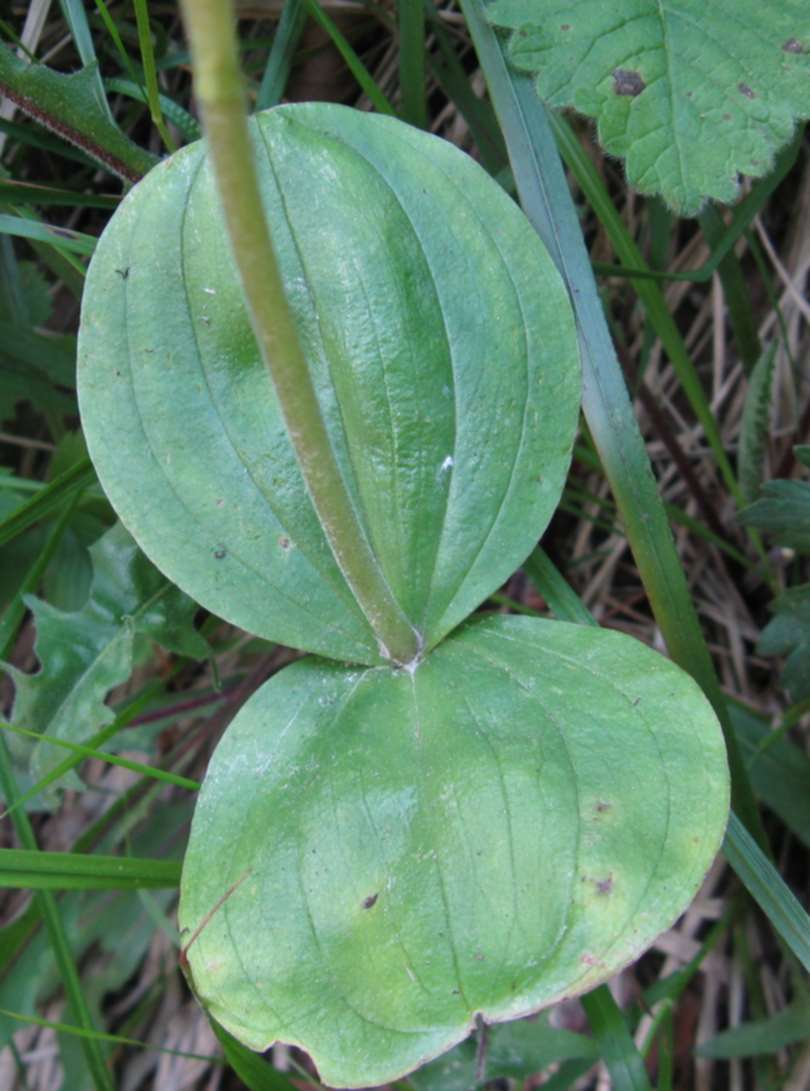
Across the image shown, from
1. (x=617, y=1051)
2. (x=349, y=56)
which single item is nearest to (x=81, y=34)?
(x=349, y=56)

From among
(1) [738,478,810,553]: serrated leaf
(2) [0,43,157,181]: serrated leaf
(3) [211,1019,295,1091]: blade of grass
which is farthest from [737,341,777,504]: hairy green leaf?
(3) [211,1019,295,1091]: blade of grass

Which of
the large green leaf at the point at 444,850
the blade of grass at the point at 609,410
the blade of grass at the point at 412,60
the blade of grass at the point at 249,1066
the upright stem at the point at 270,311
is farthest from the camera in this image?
Answer: the blade of grass at the point at 412,60

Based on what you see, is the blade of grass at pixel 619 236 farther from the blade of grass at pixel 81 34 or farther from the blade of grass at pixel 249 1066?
the blade of grass at pixel 249 1066

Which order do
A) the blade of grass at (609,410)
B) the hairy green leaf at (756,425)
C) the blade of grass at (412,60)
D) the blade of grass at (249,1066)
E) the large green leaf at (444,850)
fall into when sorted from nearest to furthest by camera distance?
the large green leaf at (444,850) < the blade of grass at (249,1066) < the blade of grass at (609,410) < the blade of grass at (412,60) < the hairy green leaf at (756,425)

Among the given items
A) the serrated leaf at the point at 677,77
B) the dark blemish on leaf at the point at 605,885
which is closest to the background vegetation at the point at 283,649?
the serrated leaf at the point at 677,77

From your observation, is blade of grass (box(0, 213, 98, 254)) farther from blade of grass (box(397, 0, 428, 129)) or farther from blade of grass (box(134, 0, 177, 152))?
blade of grass (box(397, 0, 428, 129))

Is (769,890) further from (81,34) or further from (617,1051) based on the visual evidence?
(81,34)
